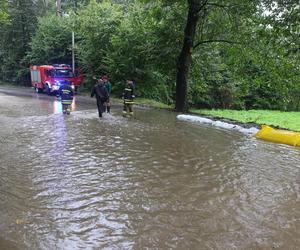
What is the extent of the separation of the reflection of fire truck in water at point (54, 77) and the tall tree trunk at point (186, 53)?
1280 cm

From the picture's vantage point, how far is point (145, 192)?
6949 millimetres

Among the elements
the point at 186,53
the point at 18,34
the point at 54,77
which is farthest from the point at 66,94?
the point at 18,34

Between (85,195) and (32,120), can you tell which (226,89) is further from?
(85,195)

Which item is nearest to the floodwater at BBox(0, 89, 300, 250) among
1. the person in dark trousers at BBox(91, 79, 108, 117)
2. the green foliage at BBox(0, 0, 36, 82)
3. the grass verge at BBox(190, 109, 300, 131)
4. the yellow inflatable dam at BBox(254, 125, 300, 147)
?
the yellow inflatable dam at BBox(254, 125, 300, 147)

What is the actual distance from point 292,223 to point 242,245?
4.06ft

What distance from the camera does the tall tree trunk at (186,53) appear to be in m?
19.4

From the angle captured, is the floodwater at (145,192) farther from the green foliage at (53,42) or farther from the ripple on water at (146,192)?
the green foliage at (53,42)

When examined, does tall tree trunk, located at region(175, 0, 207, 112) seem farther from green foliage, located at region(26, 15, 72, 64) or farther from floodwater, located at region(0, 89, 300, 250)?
green foliage, located at region(26, 15, 72, 64)

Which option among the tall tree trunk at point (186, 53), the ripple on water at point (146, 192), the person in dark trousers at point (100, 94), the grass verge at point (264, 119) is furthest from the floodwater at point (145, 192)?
the tall tree trunk at point (186, 53)

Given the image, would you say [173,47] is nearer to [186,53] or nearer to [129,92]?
[186,53]

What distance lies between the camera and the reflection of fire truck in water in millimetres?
31297

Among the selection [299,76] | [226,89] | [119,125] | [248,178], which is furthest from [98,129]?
[226,89]

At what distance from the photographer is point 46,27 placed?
1571 inches

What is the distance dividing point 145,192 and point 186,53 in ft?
47.7
